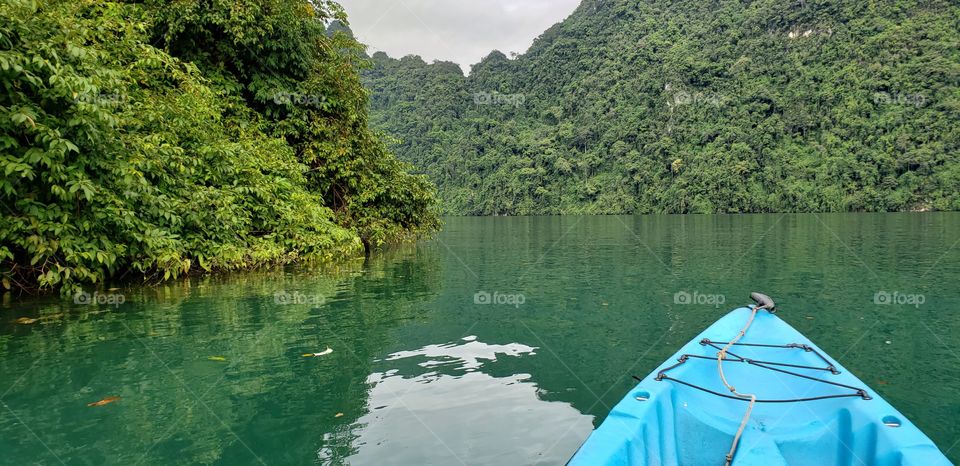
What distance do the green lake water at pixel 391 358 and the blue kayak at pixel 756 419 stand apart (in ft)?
2.46

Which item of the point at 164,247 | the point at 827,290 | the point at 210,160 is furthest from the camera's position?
the point at 210,160

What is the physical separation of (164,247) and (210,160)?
Answer: 3.03m

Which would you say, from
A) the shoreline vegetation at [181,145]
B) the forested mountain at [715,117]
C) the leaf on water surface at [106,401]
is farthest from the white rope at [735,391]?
the forested mountain at [715,117]

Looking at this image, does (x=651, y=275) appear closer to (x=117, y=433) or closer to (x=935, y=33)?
(x=117, y=433)

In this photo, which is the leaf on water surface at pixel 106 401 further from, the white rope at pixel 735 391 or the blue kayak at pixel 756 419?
the white rope at pixel 735 391

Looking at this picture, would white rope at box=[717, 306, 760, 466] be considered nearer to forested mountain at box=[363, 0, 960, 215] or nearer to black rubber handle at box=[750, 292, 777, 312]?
black rubber handle at box=[750, 292, 777, 312]

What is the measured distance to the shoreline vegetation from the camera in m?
7.80

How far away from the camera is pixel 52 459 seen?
147 inches

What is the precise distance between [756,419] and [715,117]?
329 feet

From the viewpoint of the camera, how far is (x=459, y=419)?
4.54 metres

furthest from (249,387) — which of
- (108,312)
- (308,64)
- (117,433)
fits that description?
(308,64)

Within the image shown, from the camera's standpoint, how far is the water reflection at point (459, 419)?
3.88 m

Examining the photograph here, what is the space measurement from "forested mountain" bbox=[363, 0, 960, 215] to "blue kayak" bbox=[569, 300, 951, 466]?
182ft

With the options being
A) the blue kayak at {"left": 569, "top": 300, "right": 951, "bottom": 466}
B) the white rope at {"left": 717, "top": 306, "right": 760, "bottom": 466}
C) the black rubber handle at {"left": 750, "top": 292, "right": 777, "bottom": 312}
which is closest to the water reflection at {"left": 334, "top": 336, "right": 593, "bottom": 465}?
the blue kayak at {"left": 569, "top": 300, "right": 951, "bottom": 466}
